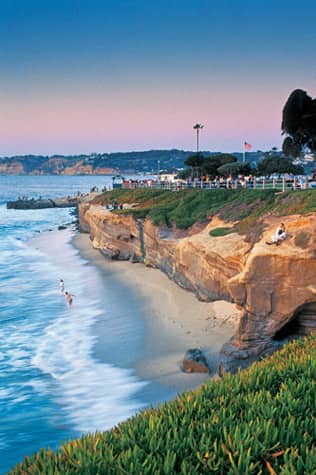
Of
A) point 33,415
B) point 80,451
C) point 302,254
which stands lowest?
point 33,415

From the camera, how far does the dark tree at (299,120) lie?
3156 centimetres

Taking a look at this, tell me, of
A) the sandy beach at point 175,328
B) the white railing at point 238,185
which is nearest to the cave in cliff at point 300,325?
the sandy beach at point 175,328

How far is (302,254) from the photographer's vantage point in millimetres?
14781

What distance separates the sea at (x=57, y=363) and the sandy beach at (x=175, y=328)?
710 mm

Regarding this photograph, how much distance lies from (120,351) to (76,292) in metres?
10.4

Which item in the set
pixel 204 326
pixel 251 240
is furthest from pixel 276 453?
pixel 204 326

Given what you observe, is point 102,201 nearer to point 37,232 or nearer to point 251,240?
point 37,232

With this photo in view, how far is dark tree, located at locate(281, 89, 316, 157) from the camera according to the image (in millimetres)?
31562

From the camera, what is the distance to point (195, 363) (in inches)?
653

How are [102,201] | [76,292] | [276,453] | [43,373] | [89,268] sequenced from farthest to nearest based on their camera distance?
[102,201] < [89,268] < [76,292] < [43,373] < [276,453]

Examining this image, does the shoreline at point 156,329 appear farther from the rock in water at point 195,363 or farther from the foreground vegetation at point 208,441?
the foreground vegetation at point 208,441

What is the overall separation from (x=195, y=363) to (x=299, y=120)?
21.3 metres

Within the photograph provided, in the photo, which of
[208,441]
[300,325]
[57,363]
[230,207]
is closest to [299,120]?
[230,207]

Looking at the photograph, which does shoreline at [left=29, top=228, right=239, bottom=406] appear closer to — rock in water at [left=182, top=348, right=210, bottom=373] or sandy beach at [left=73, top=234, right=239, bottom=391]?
sandy beach at [left=73, top=234, right=239, bottom=391]
